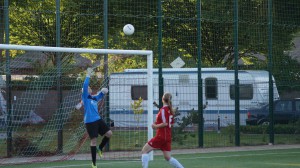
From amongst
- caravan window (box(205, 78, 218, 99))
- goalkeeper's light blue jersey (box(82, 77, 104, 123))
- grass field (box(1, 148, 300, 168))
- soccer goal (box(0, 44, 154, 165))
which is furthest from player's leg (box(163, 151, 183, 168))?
caravan window (box(205, 78, 218, 99))

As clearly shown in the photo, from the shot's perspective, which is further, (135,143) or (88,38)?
(88,38)

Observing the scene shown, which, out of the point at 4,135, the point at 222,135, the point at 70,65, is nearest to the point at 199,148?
the point at 222,135

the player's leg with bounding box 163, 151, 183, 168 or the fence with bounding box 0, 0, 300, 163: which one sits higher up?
the fence with bounding box 0, 0, 300, 163

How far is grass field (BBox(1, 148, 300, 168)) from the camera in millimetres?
17250

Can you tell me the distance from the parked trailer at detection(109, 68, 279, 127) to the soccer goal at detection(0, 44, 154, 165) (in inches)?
3.2

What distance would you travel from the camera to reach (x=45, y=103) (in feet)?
68.5

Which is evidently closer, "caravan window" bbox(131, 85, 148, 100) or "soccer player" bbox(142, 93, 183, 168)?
"soccer player" bbox(142, 93, 183, 168)

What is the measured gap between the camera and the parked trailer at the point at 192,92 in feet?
71.1

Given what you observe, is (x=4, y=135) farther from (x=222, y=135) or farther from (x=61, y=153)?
(x=222, y=135)

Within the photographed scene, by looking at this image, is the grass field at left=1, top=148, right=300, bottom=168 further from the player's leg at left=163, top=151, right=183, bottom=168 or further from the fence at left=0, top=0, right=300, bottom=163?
the fence at left=0, top=0, right=300, bottom=163

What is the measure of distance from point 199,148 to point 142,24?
4708mm

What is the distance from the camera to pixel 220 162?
18141 millimetres

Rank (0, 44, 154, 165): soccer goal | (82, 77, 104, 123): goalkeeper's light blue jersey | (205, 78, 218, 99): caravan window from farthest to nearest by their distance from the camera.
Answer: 1. (205, 78, 218, 99): caravan window
2. (0, 44, 154, 165): soccer goal
3. (82, 77, 104, 123): goalkeeper's light blue jersey

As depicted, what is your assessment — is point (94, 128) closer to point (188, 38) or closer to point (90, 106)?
point (90, 106)
